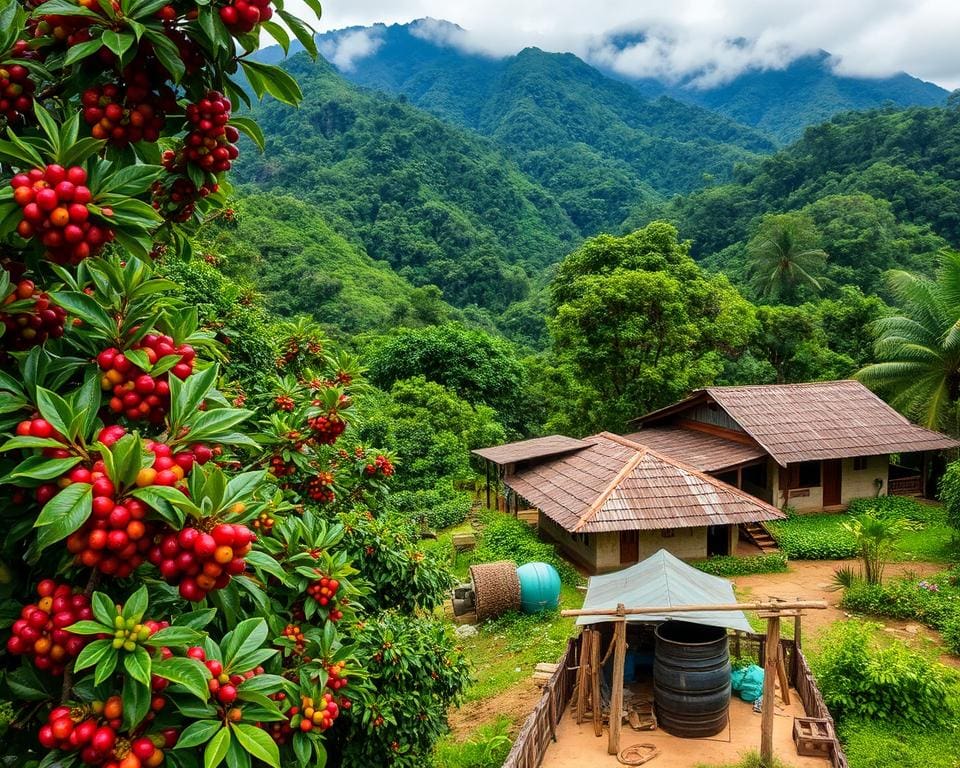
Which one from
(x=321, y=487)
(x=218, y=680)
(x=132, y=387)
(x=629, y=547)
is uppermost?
(x=132, y=387)

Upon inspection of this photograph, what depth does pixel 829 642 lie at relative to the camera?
11242 mm

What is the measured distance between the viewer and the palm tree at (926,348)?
62.6 feet

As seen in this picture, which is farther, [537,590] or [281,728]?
[537,590]

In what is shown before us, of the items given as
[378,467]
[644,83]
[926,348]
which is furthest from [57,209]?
[644,83]

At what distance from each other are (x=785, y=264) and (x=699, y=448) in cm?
1550

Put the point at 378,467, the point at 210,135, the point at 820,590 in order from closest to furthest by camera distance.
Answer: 1. the point at 210,135
2. the point at 378,467
3. the point at 820,590

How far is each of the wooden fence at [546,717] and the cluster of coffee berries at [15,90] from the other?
6.66 m

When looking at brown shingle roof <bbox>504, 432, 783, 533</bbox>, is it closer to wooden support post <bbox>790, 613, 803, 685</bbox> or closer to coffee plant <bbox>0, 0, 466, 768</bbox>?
wooden support post <bbox>790, 613, 803, 685</bbox>

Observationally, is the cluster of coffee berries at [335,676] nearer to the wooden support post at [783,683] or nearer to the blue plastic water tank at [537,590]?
the wooden support post at [783,683]

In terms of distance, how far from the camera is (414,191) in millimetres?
52719

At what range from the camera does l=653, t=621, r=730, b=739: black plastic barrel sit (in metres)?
8.01

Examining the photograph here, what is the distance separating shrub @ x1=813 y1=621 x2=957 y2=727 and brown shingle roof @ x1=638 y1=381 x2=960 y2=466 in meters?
8.59

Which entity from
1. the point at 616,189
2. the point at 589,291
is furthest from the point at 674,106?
the point at 589,291

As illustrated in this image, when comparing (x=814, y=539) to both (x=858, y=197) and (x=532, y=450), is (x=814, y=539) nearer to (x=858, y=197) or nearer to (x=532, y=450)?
(x=532, y=450)
